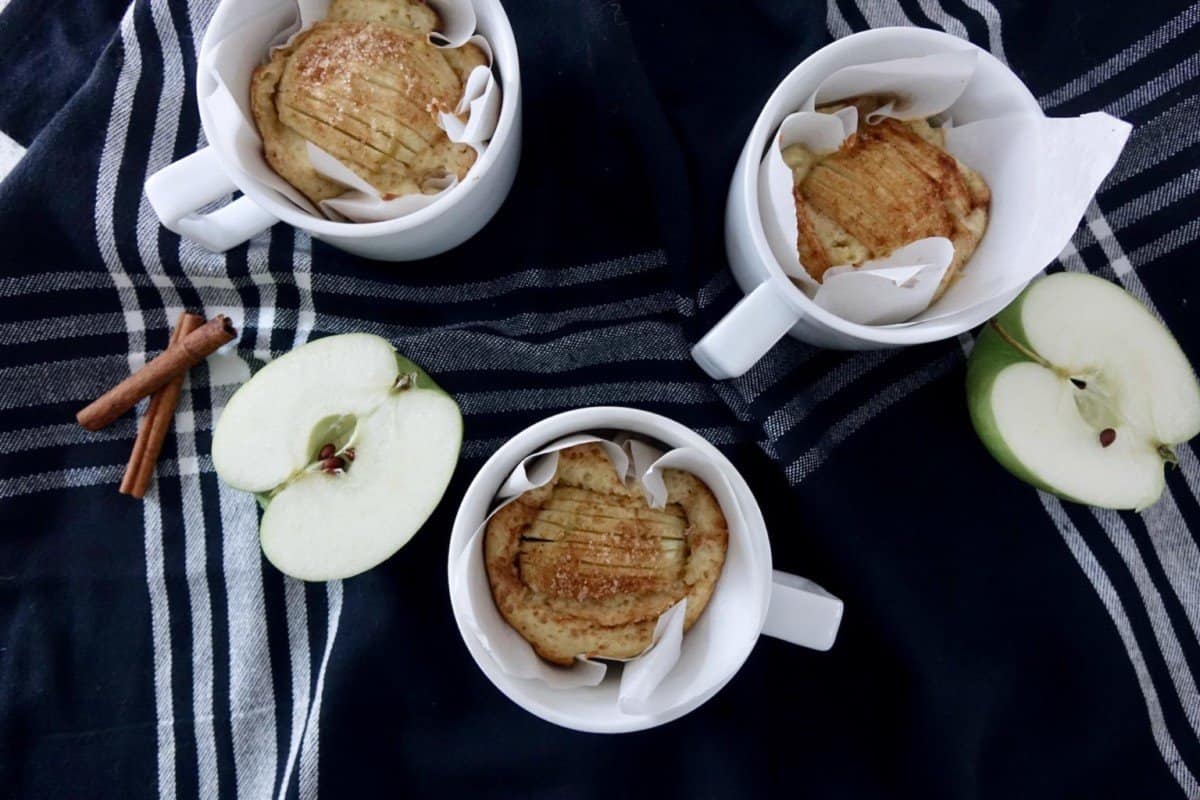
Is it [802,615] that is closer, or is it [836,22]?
[802,615]

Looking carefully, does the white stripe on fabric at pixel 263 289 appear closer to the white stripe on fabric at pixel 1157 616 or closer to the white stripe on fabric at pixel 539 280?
the white stripe on fabric at pixel 539 280

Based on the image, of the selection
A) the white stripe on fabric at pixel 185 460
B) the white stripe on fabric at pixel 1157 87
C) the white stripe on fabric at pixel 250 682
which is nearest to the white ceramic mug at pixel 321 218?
the white stripe on fabric at pixel 185 460

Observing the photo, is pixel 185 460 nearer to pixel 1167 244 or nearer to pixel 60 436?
pixel 60 436

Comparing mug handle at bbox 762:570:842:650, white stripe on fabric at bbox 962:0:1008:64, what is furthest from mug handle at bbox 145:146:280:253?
white stripe on fabric at bbox 962:0:1008:64

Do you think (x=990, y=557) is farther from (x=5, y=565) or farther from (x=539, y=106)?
(x=5, y=565)

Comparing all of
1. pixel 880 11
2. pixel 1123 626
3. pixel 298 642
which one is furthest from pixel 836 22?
pixel 298 642

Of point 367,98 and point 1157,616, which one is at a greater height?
point 367,98
